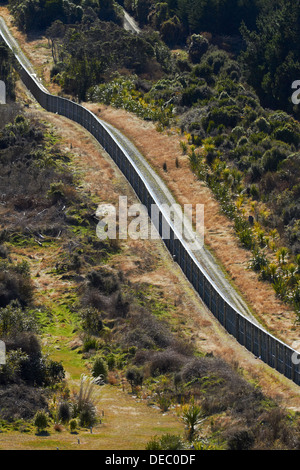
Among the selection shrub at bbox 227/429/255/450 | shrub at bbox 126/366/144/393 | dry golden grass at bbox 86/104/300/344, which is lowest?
shrub at bbox 126/366/144/393

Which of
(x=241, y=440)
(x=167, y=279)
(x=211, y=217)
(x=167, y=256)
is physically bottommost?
(x=241, y=440)

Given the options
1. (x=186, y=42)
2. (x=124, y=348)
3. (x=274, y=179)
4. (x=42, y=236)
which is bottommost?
(x=124, y=348)

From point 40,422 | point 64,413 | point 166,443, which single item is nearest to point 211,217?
point 64,413

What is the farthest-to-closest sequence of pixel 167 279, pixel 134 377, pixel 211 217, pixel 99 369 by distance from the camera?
pixel 211 217, pixel 167 279, pixel 99 369, pixel 134 377

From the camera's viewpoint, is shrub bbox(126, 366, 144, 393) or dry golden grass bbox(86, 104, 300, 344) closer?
shrub bbox(126, 366, 144, 393)

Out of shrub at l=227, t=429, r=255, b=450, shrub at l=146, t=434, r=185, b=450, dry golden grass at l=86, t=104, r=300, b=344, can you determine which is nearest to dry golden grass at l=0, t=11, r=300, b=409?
dry golden grass at l=86, t=104, r=300, b=344

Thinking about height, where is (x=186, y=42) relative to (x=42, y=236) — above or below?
above

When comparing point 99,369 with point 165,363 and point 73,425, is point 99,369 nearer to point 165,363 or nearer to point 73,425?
point 165,363

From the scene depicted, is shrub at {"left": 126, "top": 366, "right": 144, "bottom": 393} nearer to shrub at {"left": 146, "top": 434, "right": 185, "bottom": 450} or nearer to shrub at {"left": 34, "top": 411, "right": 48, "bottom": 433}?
shrub at {"left": 34, "top": 411, "right": 48, "bottom": 433}
